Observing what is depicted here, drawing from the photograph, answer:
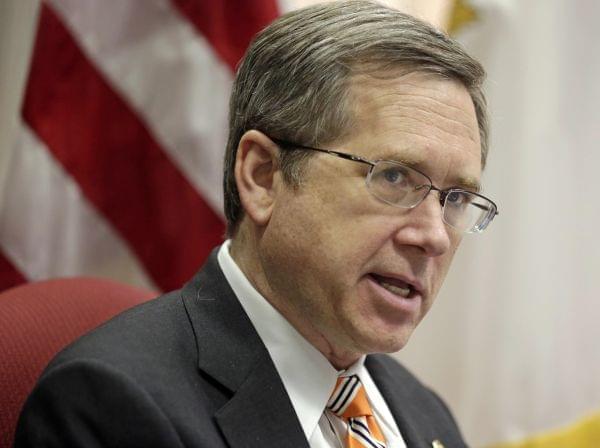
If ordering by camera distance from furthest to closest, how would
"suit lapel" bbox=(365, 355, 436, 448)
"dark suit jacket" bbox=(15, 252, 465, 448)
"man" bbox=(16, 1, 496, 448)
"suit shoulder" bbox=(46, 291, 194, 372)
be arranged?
1. "suit lapel" bbox=(365, 355, 436, 448)
2. "man" bbox=(16, 1, 496, 448)
3. "suit shoulder" bbox=(46, 291, 194, 372)
4. "dark suit jacket" bbox=(15, 252, 465, 448)

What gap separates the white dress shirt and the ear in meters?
0.14

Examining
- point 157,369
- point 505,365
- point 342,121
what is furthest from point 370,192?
point 505,365

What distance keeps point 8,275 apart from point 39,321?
3.09ft

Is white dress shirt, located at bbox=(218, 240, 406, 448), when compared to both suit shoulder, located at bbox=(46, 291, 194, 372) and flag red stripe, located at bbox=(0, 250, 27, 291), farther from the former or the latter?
flag red stripe, located at bbox=(0, 250, 27, 291)

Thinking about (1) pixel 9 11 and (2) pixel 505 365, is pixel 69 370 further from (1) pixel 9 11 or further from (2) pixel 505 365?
(2) pixel 505 365

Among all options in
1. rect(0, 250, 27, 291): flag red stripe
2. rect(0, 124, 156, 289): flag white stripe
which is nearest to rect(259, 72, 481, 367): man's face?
rect(0, 124, 156, 289): flag white stripe

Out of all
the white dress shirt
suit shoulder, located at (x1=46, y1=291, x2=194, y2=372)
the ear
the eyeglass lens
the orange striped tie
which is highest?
the ear

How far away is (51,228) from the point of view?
111 inches

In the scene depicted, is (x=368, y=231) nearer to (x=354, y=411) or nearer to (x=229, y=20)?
(x=354, y=411)

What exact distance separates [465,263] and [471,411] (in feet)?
1.86

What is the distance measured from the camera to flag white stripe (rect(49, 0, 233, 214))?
9.04 feet

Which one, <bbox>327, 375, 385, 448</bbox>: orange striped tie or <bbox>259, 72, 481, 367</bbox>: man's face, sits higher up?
<bbox>259, 72, 481, 367</bbox>: man's face

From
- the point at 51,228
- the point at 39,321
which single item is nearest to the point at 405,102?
the point at 39,321

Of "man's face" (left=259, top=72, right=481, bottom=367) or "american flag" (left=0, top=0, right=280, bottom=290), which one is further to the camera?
"american flag" (left=0, top=0, right=280, bottom=290)
